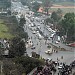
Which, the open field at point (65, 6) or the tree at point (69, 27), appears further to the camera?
the open field at point (65, 6)

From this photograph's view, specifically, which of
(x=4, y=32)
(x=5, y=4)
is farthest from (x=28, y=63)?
(x=5, y=4)

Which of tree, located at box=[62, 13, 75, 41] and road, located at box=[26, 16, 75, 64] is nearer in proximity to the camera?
road, located at box=[26, 16, 75, 64]

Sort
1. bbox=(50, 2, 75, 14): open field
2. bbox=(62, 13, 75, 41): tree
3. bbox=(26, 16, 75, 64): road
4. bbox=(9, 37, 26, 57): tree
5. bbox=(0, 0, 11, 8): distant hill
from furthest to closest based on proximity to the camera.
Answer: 1. bbox=(50, 2, 75, 14): open field
2. bbox=(0, 0, 11, 8): distant hill
3. bbox=(62, 13, 75, 41): tree
4. bbox=(26, 16, 75, 64): road
5. bbox=(9, 37, 26, 57): tree

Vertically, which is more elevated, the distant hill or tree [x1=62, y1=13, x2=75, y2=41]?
the distant hill

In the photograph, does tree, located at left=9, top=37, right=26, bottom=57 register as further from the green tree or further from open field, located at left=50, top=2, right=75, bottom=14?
open field, located at left=50, top=2, right=75, bottom=14

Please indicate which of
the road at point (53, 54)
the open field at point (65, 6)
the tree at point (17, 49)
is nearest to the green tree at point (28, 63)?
the tree at point (17, 49)

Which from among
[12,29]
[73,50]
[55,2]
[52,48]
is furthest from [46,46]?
[55,2]

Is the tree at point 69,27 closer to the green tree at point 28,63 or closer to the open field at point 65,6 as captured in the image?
the green tree at point 28,63

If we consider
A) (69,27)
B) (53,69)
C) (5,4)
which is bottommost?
(53,69)

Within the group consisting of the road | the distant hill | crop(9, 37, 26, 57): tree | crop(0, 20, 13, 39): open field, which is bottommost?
the road

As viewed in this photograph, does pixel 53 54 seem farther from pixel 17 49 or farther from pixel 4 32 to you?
pixel 4 32

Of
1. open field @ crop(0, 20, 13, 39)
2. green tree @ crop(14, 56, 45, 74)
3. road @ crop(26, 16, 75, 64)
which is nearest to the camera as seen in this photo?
green tree @ crop(14, 56, 45, 74)

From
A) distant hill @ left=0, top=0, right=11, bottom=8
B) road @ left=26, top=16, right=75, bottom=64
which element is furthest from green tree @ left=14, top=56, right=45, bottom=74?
distant hill @ left=0, top=0, right=11, bottom=8
